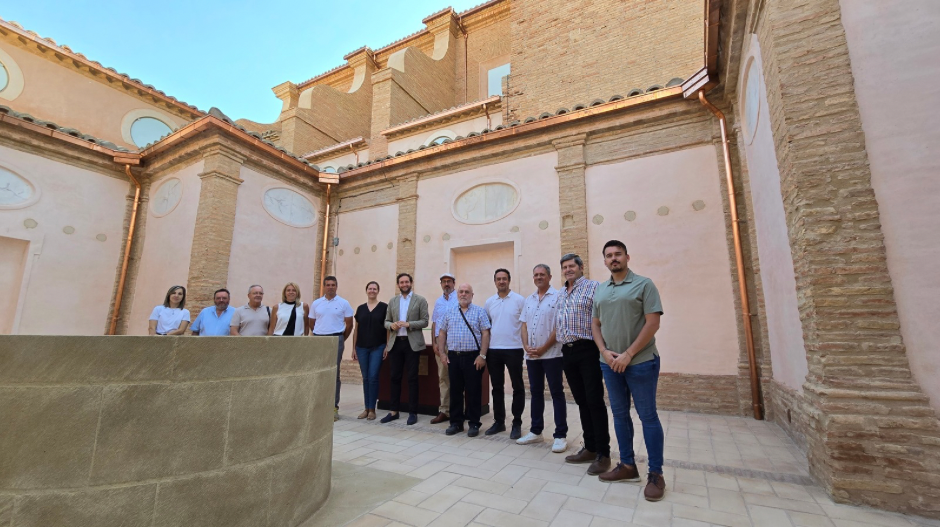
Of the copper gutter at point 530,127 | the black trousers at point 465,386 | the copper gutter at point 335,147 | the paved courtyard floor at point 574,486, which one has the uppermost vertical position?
the copper gutter at point 335,147

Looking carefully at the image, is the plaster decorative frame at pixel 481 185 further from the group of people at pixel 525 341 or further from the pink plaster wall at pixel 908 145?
the pink plaster wall at pixel 908 145

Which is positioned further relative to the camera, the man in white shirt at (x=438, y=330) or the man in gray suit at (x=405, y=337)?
the man in gray suit at (x=405, y=337)

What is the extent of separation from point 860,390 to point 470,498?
9.20 feet

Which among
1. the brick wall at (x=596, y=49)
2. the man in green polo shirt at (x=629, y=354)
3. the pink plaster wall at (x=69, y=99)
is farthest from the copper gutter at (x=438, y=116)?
the man in green polo shirt at (x=629, y=354)

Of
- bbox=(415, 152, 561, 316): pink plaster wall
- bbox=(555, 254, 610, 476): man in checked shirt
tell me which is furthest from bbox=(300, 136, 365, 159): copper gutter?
bbox=(555, 254, 610, 476): man in checked shirt

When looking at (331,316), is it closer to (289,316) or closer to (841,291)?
(289,316)

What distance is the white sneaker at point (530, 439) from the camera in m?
4.48

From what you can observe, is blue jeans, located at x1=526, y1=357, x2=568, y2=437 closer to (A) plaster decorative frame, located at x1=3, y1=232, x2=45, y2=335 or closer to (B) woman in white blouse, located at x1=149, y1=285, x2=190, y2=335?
(B) woman in white blouse, located at x1=149, y1=285, x2=190, y2=335

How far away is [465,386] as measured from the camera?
16.9 feet

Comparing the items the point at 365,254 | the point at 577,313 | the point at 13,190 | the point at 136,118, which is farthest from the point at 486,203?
the point at 136,118

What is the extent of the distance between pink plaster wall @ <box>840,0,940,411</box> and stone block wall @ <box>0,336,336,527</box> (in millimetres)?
4153

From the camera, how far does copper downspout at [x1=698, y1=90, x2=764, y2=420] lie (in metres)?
5.95

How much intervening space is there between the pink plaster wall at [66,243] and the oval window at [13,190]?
0.11 m

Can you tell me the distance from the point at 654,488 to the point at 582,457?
34.5 inches
